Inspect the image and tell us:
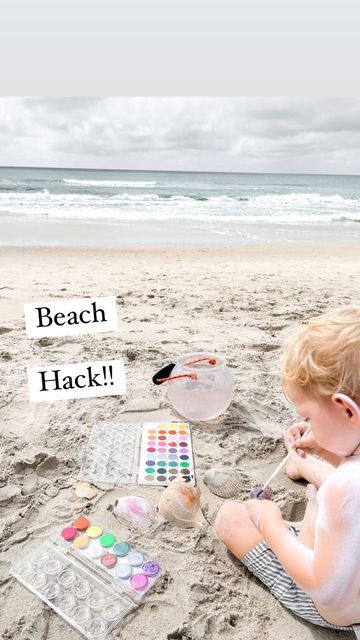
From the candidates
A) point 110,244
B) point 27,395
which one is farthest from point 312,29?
point 110,244

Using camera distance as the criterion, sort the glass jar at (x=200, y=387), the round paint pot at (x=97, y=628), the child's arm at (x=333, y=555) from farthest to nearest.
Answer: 1. the glass jar at (x=200, y=387)
2. the round paint pot at (x=97, y=628)
3. the child's arm at (x=333, y=555)

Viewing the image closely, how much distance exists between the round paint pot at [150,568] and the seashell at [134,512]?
142 mm

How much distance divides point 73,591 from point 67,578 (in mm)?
49

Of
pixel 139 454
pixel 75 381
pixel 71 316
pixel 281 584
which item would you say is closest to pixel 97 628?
pixel 281 584

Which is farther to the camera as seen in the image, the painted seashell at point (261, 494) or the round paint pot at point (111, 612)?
the painted seashell at point (261, 494)

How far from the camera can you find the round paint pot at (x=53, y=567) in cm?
131

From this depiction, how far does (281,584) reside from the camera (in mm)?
1246

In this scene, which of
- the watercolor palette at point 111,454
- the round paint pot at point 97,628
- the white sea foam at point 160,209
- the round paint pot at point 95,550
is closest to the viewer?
the round paint pot at point 97,628

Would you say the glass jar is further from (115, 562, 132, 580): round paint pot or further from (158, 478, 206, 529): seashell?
(115, 562, 132, 580): round paint pot

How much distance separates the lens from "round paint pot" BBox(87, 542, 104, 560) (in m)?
1.37

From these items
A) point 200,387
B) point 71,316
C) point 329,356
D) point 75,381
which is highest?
point 329,356

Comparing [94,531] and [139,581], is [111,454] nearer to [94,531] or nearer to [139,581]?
[94,531]

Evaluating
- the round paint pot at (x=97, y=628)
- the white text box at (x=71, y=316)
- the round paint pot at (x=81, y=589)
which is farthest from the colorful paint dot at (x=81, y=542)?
the white text box at (x=71, y=316)

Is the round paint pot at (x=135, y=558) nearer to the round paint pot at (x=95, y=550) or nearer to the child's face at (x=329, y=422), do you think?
the round paint pot at (x=95, y=550)
